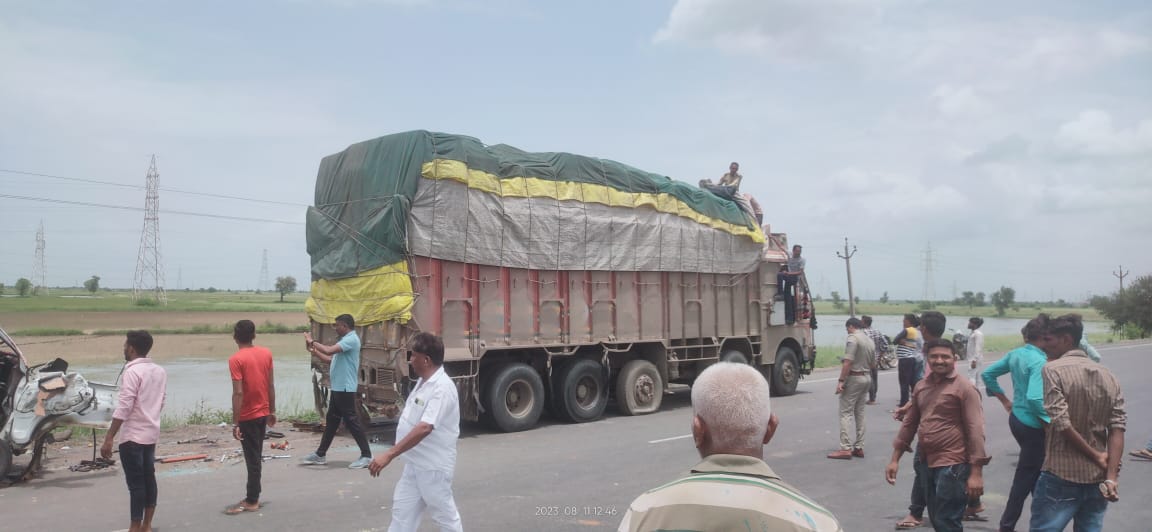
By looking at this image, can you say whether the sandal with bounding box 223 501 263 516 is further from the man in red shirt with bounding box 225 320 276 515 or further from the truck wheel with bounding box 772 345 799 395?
the truck wheel with bounding box 772 345 799 395

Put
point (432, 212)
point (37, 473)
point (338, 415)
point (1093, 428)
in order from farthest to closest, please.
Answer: point (432, 212)
point (338, 415)
point (37, 473)
point (1093, 428)

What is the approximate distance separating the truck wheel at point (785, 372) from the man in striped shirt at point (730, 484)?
537 inches

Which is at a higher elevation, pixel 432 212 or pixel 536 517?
pixel 432 212

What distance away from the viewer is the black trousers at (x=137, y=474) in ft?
18.8

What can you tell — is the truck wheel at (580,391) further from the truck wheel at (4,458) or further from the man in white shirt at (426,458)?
the man in white shirt at (426,458)

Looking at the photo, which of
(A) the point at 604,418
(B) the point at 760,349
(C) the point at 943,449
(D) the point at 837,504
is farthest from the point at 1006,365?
(B) the point at 760,349

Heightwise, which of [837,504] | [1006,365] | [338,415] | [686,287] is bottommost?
[837,504]

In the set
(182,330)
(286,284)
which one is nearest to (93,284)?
(286,284)

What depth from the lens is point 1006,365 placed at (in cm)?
602

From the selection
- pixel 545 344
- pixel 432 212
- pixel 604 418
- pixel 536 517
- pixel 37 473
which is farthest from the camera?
pixel 604 418

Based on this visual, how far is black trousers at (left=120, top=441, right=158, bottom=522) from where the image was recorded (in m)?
5.73

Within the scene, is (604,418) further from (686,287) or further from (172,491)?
(172,491)

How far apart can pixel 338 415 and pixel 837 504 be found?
5.24 metres

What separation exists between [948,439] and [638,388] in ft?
26.9
